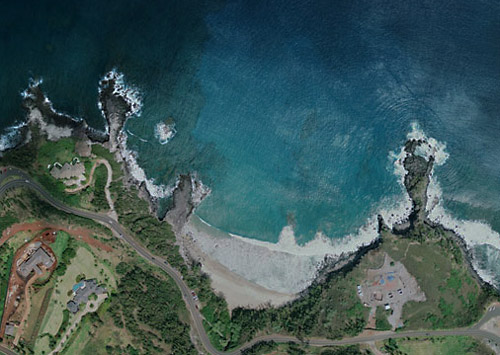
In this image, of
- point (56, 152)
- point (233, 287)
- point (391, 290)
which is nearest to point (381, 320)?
point (391, 290)

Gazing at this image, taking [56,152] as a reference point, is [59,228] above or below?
below

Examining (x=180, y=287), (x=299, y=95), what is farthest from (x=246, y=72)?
(x=180, y=287)

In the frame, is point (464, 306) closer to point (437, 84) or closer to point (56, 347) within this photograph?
point (437, 84)

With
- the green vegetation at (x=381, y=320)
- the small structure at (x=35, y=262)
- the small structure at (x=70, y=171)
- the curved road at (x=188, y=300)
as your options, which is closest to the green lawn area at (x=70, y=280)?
the small structure at (x=35, y=262)

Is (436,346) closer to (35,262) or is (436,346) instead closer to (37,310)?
(37,310)

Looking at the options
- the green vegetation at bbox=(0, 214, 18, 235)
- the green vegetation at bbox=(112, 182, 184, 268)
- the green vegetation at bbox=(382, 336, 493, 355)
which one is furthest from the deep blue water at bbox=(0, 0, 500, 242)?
the green vegetation at bbox=(382, 336, 493, 355)

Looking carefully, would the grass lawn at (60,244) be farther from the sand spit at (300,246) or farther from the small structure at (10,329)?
the sand spit at (300,246)

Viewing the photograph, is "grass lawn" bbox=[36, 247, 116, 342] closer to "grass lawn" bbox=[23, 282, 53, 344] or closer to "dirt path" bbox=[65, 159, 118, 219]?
"grass lawn" bbox=[23, 282, 53, 344]
